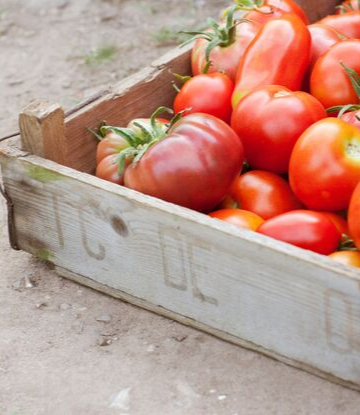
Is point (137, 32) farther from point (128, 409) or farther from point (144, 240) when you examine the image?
point (128, 409)

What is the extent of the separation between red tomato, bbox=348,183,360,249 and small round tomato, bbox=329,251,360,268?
0.02 m

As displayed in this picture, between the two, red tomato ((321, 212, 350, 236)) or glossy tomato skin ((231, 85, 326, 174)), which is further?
glossy tomato skin ((231, 85, 326, 174))

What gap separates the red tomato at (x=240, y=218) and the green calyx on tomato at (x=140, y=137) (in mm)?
212

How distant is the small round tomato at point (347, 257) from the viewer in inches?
75.8

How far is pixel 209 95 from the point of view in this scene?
2375mm

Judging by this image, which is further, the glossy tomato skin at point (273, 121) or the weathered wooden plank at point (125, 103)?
the weathered wooden plank at point (125, 103)

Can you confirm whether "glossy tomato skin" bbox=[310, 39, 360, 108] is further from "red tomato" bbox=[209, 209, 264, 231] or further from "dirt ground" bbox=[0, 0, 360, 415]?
"dirt ground" bbox=[0, 0, 360, 415]

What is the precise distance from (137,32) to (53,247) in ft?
5.75

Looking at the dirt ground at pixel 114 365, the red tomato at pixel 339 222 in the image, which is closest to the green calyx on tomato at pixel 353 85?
the red tomato at pixel 339 222

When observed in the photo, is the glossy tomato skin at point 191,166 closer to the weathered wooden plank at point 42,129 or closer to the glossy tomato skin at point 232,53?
the weathered wooden plank at point 42,129

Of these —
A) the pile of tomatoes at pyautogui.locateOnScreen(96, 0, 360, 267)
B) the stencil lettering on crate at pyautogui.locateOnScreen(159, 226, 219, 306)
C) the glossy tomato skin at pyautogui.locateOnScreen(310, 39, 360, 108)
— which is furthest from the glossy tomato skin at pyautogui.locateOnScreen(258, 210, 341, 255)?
the glossy tomato skin at pyautogui.locateOnScreen(310, 39, 360, 108)

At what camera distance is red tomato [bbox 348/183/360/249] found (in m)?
1.91

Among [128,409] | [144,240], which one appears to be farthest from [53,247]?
[128,409]

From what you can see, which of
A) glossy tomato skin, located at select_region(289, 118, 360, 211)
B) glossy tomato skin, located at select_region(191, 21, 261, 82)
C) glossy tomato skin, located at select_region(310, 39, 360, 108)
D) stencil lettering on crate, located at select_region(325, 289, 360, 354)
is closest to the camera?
stencil lettering on crate, located at select_region(325, 289, 360, 354)
